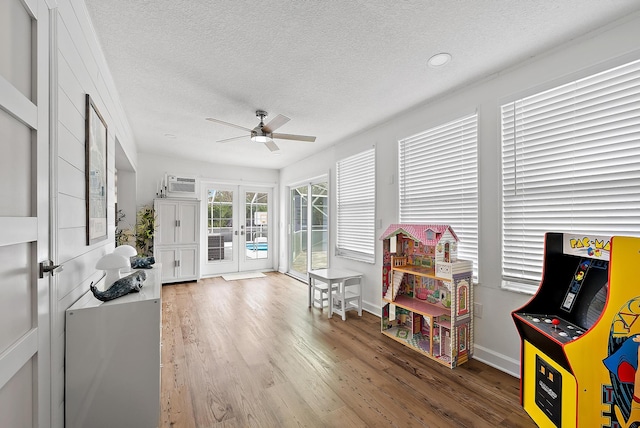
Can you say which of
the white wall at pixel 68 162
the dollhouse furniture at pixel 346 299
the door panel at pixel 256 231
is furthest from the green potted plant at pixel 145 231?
the dollhouse furniture at pixel 346 299

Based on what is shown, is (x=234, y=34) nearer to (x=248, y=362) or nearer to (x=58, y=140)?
(x=58, y=140)

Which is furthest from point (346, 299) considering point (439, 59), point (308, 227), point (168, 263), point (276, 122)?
point (168, 263)

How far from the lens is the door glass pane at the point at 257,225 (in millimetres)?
6613

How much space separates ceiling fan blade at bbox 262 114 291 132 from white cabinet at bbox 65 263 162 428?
186 cm

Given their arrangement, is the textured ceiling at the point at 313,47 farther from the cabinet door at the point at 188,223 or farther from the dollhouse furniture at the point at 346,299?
the cabinet door at the point at 188,223

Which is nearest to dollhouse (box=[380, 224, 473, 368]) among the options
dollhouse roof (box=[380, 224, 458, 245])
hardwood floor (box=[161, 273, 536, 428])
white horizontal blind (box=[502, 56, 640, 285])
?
dollhouse roof (box=[380, 224, 458, 245])

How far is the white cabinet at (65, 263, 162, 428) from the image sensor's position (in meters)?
1.49

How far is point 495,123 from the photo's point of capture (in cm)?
251

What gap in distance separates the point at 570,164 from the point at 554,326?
1.21 meters

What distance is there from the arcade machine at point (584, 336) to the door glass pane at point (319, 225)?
3.71 m

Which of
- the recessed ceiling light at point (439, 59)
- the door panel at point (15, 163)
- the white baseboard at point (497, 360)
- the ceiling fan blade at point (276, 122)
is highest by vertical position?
the recessed ceiling light at point (439, 59)

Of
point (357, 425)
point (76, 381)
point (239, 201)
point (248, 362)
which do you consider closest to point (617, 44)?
point (357, 425)

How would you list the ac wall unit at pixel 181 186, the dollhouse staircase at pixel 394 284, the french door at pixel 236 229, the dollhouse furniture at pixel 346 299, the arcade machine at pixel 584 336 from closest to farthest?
the arcade machine at pixel 584 336 → the dollhouse staircase at pixel 394 284 → the dollhouse furniture at pixel 346 299 → the ac wall unit at pixel 181 186 → the french door at pixel 236 229

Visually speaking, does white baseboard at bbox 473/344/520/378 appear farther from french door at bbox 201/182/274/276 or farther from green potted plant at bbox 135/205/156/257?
green potted plant at bbox 135/205/156/257
